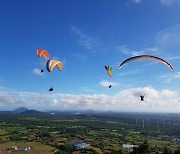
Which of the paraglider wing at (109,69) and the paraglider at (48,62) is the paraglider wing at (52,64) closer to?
the paraglider at (48,62)

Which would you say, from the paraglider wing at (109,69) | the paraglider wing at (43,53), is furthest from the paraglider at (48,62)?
the paraglider wing at (109,69)

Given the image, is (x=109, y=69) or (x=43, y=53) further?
(x=109, y=69)

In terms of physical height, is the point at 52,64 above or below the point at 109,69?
below

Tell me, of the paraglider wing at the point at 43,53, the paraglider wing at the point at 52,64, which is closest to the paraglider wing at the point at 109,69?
the paraglider wing at the point at 52,64

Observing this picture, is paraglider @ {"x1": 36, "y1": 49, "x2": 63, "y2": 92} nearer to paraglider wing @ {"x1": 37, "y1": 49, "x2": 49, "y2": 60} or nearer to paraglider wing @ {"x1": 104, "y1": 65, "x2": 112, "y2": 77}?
paraglider wing @ {"x1": 37, "y1": 49, "x2": 49, "y2": 60}

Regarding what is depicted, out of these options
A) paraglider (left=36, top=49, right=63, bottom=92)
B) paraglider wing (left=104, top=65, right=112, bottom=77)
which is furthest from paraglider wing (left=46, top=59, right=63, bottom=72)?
paraglider wing (left=104, top=65, right=112, bottom=77)

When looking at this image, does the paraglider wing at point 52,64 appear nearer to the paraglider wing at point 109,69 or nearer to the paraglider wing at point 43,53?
the paraglider wing at point 43,53

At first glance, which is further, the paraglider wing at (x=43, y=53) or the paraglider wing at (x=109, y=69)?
the paraglider wing at (x=109, y=69)

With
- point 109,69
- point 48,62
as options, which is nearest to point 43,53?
point 48,62

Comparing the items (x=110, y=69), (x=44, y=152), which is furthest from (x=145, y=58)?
(x=44, y=152)

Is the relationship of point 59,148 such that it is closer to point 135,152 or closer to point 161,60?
point 135,152

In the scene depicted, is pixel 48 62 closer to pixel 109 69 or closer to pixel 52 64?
pixel 52 64
